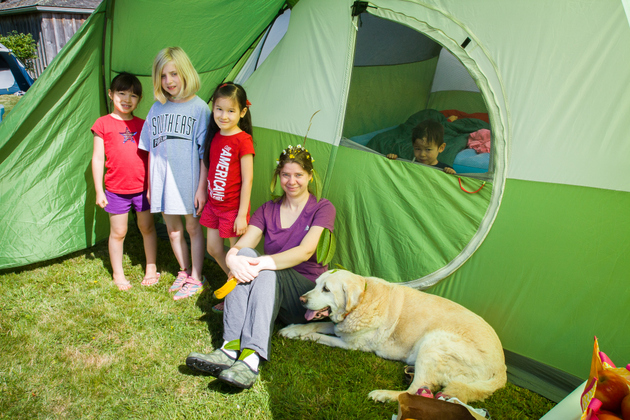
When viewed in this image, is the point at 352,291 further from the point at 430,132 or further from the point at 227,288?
the point at 430,132

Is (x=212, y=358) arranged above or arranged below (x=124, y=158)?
below

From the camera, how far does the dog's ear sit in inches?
88.4

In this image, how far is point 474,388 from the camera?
1.96 m

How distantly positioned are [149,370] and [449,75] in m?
2.99

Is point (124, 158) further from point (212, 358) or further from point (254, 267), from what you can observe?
point (212, 358)

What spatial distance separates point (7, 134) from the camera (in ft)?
9.43

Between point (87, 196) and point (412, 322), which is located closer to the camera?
point (412, 322)

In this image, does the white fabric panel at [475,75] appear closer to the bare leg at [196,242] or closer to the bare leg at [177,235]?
the bare leg at [196,242]

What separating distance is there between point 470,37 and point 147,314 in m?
2.77

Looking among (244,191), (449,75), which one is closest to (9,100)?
(244,191)

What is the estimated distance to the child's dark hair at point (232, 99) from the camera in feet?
8.25

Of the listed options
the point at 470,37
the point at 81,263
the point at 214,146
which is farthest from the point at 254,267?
the point at 81,263

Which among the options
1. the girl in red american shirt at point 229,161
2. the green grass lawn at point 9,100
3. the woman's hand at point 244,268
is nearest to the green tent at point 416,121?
the girl in red american shirt at point 229,161

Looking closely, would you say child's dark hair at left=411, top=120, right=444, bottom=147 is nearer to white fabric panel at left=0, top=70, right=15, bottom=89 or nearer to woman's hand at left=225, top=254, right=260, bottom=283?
woman's hand at left=225, top=254, right=260, bottom=283
